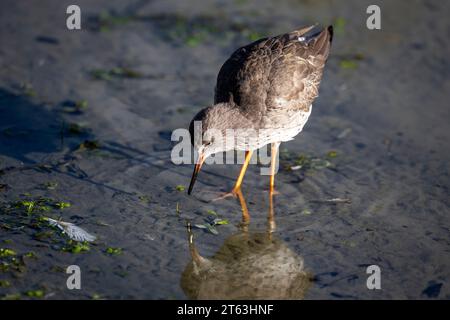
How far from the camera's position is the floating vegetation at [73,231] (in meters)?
6.89

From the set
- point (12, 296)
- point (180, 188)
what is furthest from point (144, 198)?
point (12, 296)

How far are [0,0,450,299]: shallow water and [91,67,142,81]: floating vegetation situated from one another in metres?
0.12

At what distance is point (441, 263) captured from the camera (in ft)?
22.6

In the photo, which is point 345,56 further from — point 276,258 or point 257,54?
point 276,258

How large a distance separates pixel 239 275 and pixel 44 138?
3821mm

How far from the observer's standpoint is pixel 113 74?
1063 cm

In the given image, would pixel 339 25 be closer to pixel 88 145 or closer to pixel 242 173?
pixel 242 173

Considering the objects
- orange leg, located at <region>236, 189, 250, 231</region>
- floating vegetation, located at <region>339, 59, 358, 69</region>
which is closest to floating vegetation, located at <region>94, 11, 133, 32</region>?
floating vegetation, located at <region>339, 59, 358, 69</region>

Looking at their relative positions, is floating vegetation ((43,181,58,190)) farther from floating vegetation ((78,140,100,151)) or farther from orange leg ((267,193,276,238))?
orange leg ((267,193,276,238))

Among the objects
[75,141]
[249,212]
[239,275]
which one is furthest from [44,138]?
[239,275]

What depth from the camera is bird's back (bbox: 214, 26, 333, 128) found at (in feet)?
25.6

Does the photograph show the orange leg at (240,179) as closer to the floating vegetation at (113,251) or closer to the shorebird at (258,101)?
the shorebird at (258,101)

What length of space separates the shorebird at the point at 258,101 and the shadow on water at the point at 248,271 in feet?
3.35

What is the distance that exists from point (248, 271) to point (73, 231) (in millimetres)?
1918
